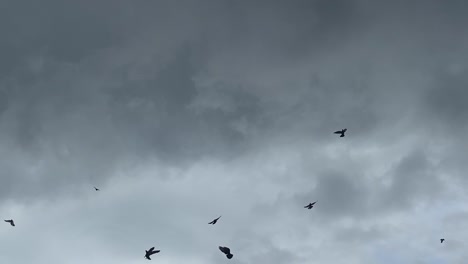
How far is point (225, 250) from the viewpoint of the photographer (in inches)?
2285

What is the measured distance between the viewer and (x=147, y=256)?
65.7 meters

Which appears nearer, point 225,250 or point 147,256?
point 225,250

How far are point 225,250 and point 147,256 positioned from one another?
44.4ft
